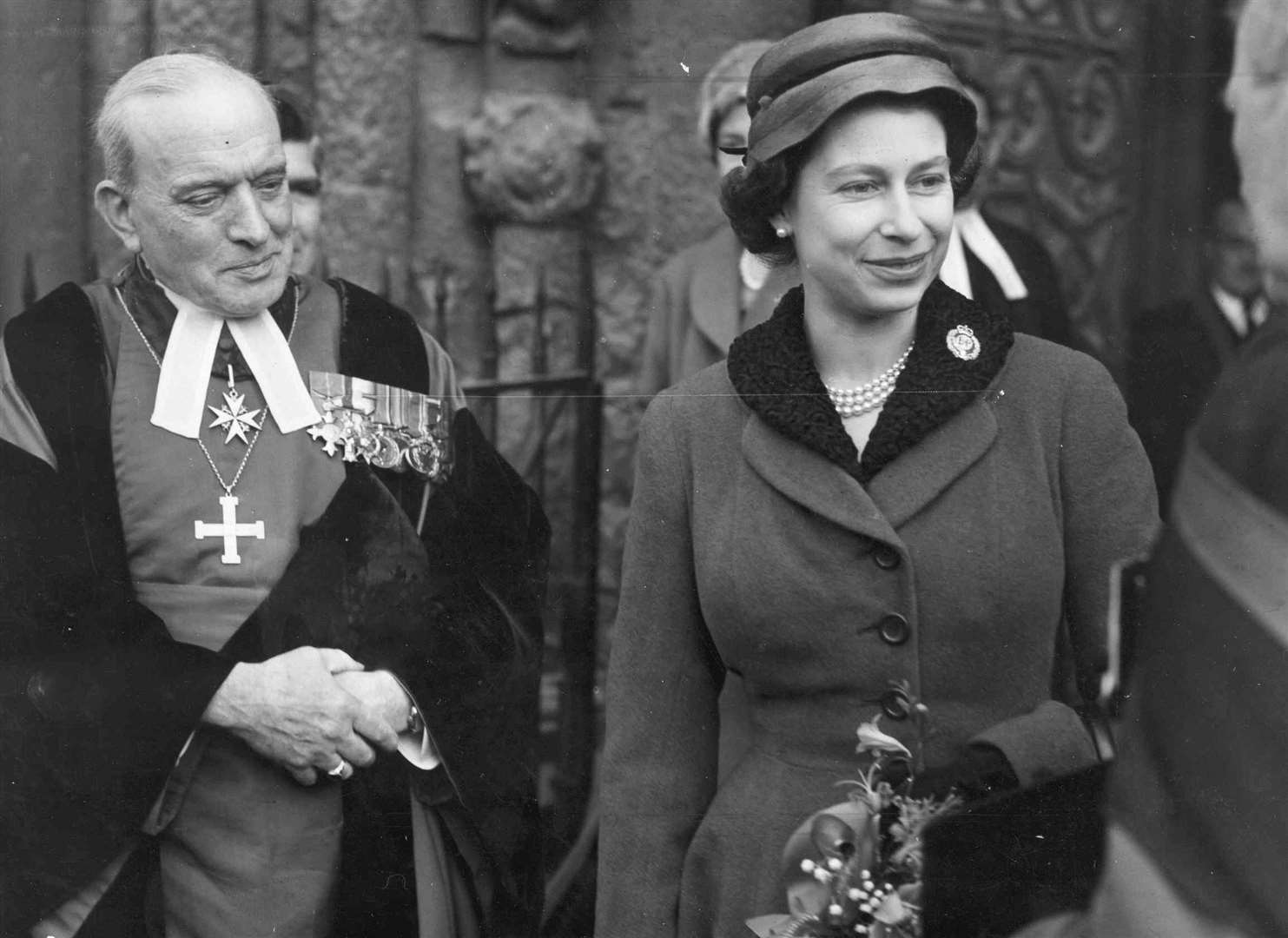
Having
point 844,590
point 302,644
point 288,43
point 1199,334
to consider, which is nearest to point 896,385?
point 844,590

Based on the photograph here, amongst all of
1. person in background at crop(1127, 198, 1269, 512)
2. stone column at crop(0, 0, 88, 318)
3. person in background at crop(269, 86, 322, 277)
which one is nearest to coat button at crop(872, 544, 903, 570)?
person in background at crop(1127, 198, 1269, 512)

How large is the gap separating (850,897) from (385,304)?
4.80 ft

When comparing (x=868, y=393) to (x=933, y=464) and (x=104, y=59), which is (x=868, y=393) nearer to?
(x=933, y=464)

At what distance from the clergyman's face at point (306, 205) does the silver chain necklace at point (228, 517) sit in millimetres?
258

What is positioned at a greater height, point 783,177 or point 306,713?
point 783,177

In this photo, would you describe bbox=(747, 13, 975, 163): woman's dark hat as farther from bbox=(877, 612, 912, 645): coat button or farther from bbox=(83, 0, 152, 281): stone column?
bbox=(83, 0, 152, 281): stone column

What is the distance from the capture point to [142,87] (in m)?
3.44

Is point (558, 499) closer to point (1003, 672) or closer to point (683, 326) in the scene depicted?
point (683, 326)

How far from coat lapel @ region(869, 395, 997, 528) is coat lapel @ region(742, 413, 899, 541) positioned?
0.03m

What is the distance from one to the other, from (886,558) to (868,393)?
28 cm

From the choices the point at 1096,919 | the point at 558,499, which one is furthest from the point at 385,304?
the point at 1096,919

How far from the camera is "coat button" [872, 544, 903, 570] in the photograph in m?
2.90

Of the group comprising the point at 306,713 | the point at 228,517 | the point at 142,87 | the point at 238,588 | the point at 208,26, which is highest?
the point at 208,26

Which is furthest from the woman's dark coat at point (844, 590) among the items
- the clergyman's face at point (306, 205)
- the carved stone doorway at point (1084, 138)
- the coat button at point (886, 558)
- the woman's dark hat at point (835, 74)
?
the clergyman's face at point (306, 205)
